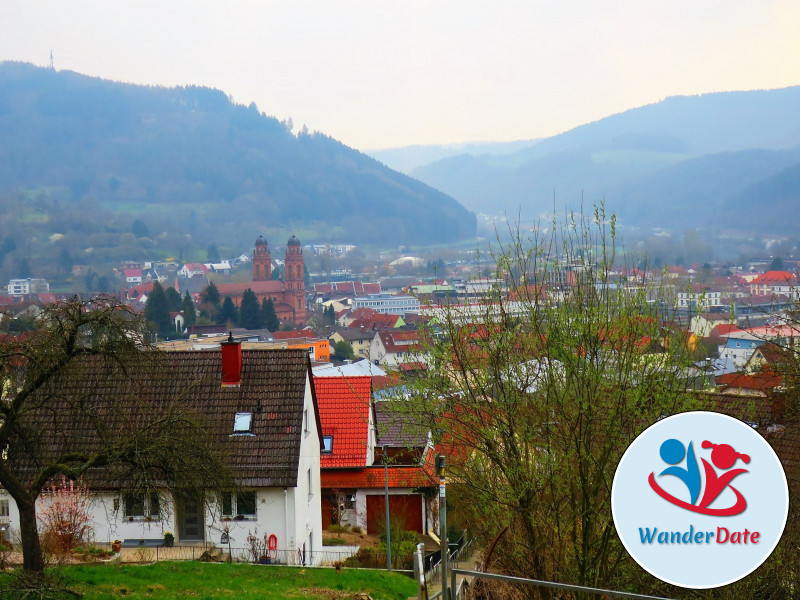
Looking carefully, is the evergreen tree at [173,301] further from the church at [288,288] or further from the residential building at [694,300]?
the residential building at [694,300]

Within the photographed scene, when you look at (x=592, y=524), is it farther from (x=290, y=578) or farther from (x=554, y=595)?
(x=290, y=578)

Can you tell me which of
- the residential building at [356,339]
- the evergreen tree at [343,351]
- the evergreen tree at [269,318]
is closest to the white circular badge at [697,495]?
the evergreen tree at [343,351]

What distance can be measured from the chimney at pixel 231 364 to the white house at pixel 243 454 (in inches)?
0.8

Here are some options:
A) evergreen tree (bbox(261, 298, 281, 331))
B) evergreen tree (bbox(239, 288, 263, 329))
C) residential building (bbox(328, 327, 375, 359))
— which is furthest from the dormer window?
evergreen tree (bbox(239, 288, 263, 329))

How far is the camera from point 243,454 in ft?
58.6

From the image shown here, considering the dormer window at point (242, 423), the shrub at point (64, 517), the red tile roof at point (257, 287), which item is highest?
the dormer window at point (242, 423)

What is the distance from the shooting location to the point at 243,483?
17469 mm

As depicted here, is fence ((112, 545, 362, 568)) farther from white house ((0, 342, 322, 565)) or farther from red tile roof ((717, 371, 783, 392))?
red tile roof ((717, 371, 783, 392))

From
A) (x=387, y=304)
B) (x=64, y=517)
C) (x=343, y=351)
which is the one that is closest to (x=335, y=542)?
(x=64, y=517)

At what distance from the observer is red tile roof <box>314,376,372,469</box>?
23391 mm

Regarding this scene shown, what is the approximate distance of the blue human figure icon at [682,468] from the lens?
6.90 metres

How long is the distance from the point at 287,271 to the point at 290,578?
535 feet

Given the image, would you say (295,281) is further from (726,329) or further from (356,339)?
(726,329)

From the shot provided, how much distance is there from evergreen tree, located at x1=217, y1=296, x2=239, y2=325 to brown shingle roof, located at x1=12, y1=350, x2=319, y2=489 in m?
109
